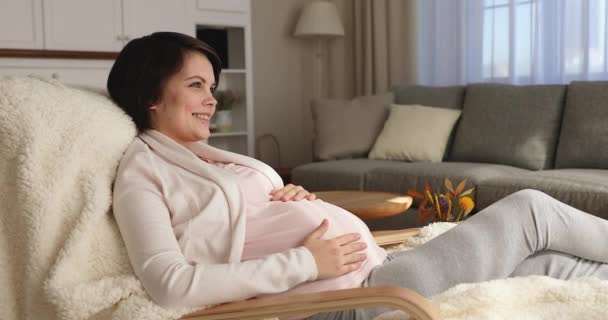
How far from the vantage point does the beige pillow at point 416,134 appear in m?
4.23

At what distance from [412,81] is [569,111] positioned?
1564 mm

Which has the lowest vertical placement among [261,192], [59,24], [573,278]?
[573,278]

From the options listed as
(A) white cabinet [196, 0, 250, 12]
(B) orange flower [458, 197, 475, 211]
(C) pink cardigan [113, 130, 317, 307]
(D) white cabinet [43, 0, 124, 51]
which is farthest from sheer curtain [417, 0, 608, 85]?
(C) pink cardigan [113, 130, 317, 307]

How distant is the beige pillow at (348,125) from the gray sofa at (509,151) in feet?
0.43

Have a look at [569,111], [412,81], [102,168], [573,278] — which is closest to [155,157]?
[102,168]

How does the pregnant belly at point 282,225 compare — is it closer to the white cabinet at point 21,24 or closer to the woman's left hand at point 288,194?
the woman's left hand at point 288,194

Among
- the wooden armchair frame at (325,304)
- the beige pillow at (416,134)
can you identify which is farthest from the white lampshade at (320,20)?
the wooden armchair frame at (325,304)

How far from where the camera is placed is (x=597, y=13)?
13.6 ft

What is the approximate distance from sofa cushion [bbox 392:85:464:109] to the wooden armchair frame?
332 centimetres

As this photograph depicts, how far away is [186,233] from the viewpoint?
4.72ft

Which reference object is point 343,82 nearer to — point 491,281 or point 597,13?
point 597,13

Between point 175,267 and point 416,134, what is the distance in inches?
123

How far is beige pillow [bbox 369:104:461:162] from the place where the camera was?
423 centimetres

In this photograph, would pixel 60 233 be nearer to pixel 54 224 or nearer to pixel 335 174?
pixel 54 224
